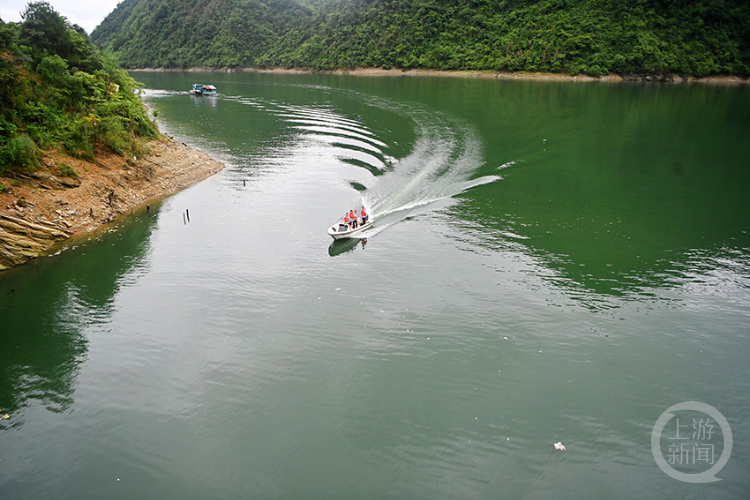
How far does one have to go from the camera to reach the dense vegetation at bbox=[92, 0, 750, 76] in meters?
95.4

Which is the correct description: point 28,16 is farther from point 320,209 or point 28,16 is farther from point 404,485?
point 404,485

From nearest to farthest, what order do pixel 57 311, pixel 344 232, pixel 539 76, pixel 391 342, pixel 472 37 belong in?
1. pixel 391 342
2. pixel 57 311
3. pixel 344 232
4. pixel 539 76
5. pixel 472 37

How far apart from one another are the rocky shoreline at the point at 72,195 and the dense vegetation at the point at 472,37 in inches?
3671

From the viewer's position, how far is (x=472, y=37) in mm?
114062

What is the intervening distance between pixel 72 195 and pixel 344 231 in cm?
1724

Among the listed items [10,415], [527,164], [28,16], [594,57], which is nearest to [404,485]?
[10,415]

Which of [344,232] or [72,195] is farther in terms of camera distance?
[72,195]

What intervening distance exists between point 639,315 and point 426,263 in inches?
388

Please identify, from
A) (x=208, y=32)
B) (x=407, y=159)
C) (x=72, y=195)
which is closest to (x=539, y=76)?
(x=407, y=159)

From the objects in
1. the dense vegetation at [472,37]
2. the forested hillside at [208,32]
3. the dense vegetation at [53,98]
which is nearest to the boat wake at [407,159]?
the dense vegetation at [53,98]

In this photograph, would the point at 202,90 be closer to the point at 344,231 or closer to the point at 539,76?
the point at 539,76

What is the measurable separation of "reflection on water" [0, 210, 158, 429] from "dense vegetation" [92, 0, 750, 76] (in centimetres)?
10193

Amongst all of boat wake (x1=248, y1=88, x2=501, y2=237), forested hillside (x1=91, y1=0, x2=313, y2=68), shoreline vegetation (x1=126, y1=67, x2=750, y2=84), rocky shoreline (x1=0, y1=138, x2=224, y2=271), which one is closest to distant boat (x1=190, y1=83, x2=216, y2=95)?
boat wake (x1=248, y1=88, x2=501, y2=237)

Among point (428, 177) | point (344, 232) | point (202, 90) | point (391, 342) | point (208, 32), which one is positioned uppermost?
point (208, 32)
